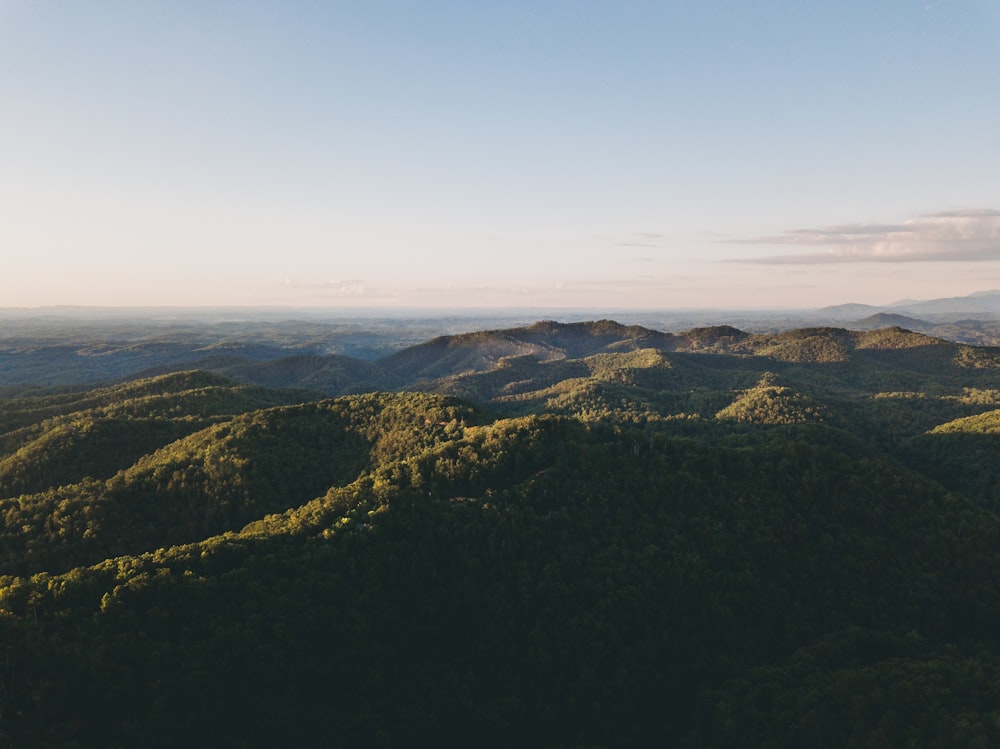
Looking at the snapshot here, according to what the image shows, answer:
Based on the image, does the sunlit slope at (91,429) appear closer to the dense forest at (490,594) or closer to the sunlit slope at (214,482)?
the dense forest at (490,594)

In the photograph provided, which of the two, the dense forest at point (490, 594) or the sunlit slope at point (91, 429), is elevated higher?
the sunlit slope at point (91, 429)

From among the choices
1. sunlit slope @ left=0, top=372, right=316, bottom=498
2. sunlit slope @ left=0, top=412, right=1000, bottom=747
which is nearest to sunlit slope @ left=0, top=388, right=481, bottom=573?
sunlit slope @ left=0, top=372, right=316, bottom=498

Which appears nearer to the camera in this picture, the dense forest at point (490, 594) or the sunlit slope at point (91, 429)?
the dense forest at point (490, 594)

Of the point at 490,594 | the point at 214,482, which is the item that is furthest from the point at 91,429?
the point at 490,594

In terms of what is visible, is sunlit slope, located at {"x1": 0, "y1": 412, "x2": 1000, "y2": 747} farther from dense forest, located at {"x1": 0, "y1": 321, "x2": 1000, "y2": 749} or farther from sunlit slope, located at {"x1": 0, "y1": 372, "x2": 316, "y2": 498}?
sunlit slope, located at {"x1": 0, "y1": 372, "x2": 316, "y2": 498}

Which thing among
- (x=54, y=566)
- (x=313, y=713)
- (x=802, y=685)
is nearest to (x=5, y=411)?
(x=54, y=566)

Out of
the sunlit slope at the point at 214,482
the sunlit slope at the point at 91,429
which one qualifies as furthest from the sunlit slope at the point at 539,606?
the sunlit slope at the point at 91,429

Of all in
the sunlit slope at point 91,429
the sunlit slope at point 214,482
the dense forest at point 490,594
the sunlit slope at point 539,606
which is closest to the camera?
the dense forest at point 490,594

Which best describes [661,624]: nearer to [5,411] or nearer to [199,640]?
[199,640]
